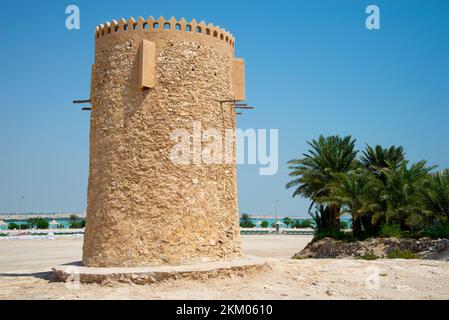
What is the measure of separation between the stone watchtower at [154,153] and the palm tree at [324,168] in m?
14.4

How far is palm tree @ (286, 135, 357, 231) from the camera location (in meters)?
23.1

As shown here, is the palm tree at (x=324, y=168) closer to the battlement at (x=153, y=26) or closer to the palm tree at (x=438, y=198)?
the palm tree at (x=438, y=198)

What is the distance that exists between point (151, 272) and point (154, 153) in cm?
229

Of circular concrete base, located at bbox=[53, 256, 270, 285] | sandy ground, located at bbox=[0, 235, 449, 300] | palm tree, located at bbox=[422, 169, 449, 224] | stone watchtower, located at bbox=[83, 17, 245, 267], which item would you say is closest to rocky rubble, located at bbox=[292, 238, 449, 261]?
palm tree, located at bbox=[422, 169, 449, 224]

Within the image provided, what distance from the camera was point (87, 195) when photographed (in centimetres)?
936

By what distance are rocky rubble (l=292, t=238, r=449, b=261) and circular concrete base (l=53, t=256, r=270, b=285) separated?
32.3ft

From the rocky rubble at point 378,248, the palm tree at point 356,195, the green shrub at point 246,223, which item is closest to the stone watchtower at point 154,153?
the rocky rubble at point 378,248

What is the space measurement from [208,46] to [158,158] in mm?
2637

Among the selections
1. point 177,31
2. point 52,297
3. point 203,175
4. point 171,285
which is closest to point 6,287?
point 52,297

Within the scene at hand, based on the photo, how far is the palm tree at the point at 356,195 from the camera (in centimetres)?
2019

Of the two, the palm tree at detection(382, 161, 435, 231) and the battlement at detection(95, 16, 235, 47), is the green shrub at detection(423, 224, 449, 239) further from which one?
the battlement at detection(95, 16, 235, 47)

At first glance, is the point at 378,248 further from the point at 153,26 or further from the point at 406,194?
the point at 153,26

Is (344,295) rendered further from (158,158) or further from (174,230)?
(158,158)

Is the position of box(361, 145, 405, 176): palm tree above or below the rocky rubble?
above
